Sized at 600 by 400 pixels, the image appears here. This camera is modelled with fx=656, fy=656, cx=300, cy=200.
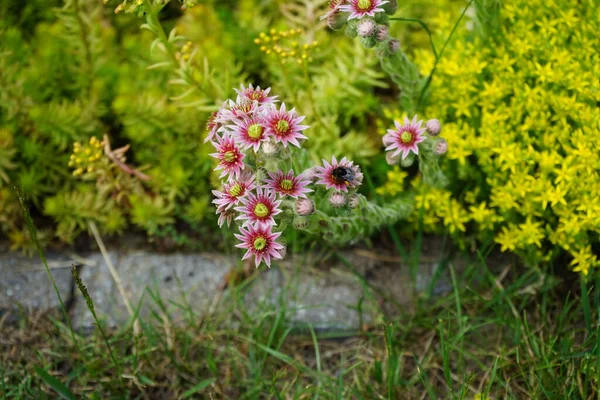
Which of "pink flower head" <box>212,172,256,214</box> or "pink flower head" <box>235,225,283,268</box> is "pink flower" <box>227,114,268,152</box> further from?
"pink flower head" <box>235,225,283,268</box>

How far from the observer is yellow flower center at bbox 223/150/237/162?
198 centimetres

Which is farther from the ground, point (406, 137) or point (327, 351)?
point (406, 137)

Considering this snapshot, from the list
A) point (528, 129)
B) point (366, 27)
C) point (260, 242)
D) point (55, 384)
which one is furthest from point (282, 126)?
point (55, 384)

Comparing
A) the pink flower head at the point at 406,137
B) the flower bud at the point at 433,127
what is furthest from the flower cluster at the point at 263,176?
the flower bud at the point at 433,127

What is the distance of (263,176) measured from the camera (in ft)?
6.57

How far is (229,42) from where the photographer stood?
311 centimetres

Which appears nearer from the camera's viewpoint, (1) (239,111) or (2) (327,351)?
(1) (239,111)

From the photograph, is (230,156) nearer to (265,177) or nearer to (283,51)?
(265,177)

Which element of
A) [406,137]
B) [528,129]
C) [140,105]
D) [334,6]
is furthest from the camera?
[140,105]

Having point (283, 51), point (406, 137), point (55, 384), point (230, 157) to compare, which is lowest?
point (55, 384)

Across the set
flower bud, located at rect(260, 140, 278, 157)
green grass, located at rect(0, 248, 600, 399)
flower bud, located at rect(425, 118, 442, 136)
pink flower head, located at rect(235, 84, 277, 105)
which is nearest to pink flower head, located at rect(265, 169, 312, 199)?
flower bud, located at rect(260, 140, 278, 157)

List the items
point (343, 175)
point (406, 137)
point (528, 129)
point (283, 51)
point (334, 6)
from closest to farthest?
point (343, 175) → point (406, 137) → point (334, 6) → point (528, 129) → point (283, 51)

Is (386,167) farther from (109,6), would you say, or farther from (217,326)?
(109,6)

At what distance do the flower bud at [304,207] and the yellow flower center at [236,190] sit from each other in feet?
0.58
